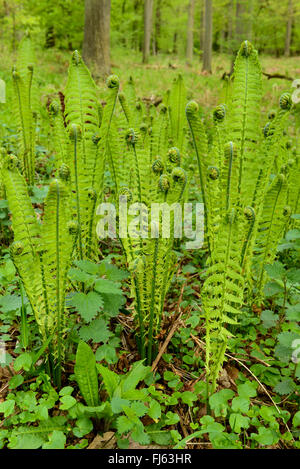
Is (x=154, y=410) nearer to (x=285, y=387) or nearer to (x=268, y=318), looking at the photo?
(x=285, y=387)

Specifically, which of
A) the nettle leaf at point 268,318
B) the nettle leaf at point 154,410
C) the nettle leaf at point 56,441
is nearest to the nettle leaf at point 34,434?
the nettle leaf at point 56,441

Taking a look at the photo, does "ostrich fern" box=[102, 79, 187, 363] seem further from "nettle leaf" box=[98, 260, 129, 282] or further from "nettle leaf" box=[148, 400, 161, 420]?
"nettle leaf" box=[148, 400, 161, 420]

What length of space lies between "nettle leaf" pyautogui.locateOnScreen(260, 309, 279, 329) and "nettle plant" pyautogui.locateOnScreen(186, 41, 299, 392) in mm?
122

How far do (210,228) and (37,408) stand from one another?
0.86 metres

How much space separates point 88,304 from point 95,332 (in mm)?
135

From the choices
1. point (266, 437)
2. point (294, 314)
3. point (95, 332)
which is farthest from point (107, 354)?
point (294, 314)

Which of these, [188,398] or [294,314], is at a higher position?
[294,314]

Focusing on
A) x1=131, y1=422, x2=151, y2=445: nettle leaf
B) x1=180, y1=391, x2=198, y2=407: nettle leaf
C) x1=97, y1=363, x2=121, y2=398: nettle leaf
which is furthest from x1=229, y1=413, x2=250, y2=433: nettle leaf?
x1=97, y1=363, x2=121, y2=398: nettle leaf

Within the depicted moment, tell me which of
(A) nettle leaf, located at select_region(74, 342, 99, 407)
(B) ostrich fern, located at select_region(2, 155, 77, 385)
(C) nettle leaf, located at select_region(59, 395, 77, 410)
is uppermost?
(B) ostrich fern, located at select_region(2, 155, 77, 385)

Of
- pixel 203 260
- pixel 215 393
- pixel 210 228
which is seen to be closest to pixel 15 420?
pixel 215 393

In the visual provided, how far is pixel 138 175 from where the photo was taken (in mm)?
1438

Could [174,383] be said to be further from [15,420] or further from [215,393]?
[15,420]

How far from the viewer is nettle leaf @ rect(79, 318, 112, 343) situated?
49.7 inches

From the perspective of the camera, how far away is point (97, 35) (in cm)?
670
